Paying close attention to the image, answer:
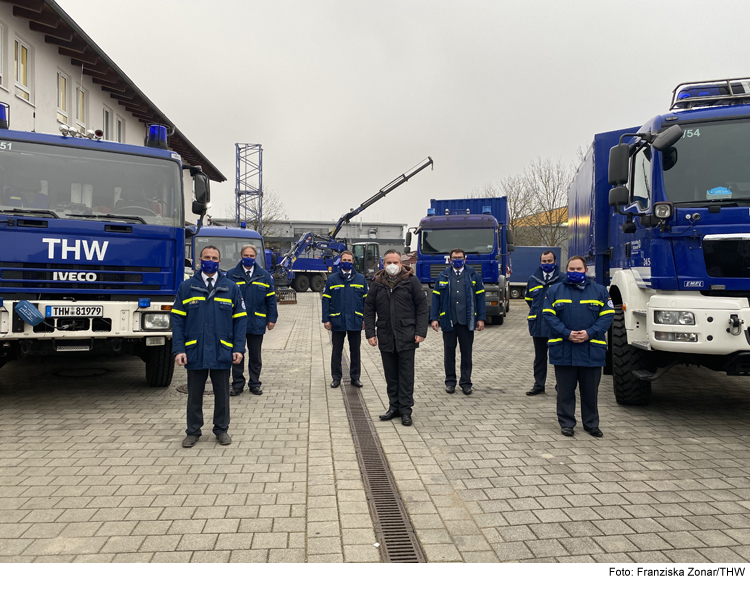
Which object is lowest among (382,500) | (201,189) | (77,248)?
(382,500)

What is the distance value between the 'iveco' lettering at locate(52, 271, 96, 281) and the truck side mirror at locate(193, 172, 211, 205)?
4.99 ft

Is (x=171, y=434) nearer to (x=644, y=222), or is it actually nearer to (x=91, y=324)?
(x=91, y=324)

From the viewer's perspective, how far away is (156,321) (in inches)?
263

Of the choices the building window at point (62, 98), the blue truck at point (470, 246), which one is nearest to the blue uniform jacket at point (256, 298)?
the blue truck at point (470, 246)

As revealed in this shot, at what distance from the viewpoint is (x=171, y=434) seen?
5641 mm

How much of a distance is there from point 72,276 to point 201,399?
223 centimetres

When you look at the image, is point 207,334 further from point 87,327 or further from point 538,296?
point 538,296

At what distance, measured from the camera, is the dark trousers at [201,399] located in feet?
17.4

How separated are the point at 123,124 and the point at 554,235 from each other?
20.6 m

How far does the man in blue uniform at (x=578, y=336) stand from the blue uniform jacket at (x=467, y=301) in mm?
2025

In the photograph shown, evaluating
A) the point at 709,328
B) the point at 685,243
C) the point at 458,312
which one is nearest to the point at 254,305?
the point at 458,312

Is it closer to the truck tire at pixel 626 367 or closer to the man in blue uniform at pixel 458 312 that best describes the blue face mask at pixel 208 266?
the man in blue uniform at pixel 458 312

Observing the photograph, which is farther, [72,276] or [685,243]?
[72,276]
